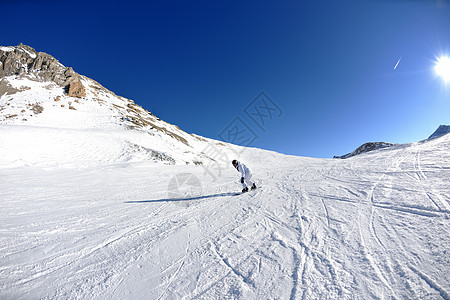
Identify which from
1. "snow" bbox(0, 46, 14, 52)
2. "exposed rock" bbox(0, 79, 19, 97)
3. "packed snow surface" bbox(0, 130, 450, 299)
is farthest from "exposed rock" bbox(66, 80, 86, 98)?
"packed snow surface" bbox(0, 130, 450, 299)

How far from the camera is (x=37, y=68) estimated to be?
5019 centimetres

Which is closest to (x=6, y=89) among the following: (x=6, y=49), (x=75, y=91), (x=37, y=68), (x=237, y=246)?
(x=75, y=91)

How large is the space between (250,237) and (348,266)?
1747 mm

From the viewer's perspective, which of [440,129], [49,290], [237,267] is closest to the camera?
[49,290]

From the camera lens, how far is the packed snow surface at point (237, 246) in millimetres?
2234

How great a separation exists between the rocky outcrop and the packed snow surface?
51.4 meters

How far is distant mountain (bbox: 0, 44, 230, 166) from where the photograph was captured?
51.2 feet

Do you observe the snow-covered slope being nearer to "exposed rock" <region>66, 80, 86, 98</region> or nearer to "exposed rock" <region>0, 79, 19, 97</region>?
"exposed rock" <region>66, 80, 86, 98</region>

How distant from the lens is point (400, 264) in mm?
2369

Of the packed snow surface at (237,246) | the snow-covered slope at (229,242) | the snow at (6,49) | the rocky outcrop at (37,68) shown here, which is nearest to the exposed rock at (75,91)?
the rocky outcrop at (37,68)

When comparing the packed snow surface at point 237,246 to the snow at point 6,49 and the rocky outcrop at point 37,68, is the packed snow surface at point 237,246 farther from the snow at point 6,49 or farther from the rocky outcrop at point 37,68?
the snow at point 6,49

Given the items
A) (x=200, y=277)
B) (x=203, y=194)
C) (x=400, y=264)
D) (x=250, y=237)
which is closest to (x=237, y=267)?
(x=200, y=277)

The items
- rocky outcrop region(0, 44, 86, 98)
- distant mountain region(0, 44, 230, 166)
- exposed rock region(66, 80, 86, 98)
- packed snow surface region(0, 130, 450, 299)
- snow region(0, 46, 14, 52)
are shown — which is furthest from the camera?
snow region(0, 46, 14, 52)

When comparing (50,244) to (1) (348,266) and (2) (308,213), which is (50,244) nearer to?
(1) (348,266)
